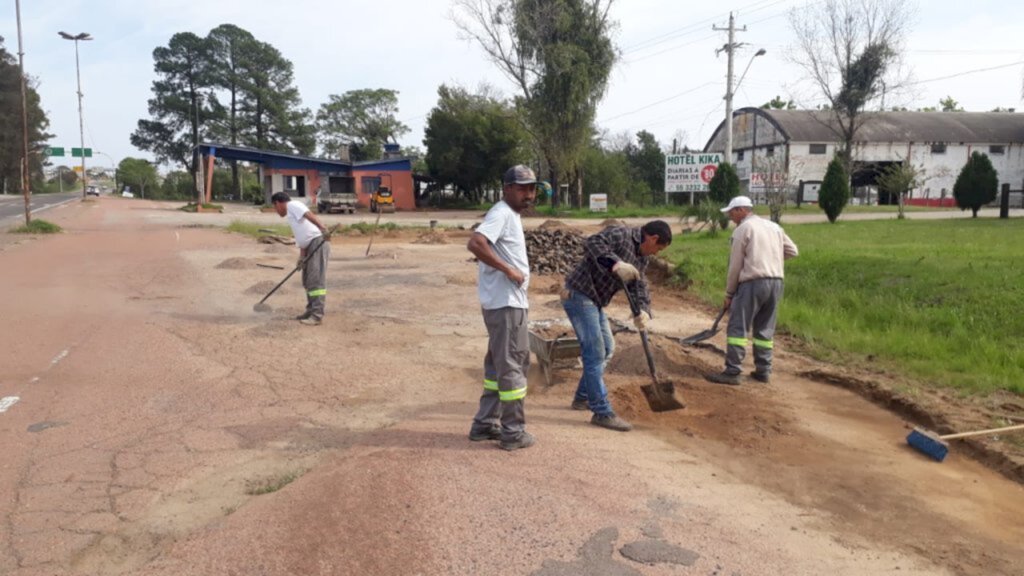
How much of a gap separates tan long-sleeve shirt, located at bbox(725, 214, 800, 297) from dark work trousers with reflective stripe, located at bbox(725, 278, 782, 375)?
8 centimetres

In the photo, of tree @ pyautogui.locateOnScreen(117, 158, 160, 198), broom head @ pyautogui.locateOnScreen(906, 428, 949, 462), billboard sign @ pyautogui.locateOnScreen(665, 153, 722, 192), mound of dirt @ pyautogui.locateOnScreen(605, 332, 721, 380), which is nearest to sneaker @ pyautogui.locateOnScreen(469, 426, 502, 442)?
mound of dirt @ pyautogui.locateOnScreen(605, 332, 721, 380)

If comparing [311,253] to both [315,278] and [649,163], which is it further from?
[649,163]

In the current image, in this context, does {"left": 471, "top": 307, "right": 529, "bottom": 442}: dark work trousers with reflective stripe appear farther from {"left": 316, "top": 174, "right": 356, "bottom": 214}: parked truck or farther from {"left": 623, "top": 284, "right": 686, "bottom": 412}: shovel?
{"left": 316, "top": 174, "right": 356, "bottom": 214}: parked truck

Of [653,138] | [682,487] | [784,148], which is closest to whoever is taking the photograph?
[682,487]

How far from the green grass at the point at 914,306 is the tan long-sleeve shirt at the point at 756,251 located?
1726mm

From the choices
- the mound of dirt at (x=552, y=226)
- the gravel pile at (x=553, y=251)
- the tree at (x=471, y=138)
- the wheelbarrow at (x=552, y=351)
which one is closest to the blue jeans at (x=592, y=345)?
the wheelbarrow at (x=552, y=351)

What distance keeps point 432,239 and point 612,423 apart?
58.0 ft

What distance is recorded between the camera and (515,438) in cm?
442

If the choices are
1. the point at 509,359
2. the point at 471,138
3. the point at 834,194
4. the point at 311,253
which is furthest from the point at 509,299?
the point at 471,138

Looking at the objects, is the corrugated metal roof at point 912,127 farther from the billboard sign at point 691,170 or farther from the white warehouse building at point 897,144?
the billboard sign at point 691,170

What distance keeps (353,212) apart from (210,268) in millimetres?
27321

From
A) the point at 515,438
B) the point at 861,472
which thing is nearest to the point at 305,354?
the point at 515,438

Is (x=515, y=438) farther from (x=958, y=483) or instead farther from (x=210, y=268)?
(x=210, y=268)

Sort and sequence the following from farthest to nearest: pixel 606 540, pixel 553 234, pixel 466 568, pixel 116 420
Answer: pixel 553 234 < pixel 116 420 < pixel 606 540 < pixel 466 568
